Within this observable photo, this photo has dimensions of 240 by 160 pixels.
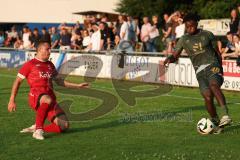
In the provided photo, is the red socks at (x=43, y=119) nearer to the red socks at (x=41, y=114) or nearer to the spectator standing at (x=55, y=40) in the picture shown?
the red socks at (x=41, y=114)

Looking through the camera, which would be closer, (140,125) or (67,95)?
(140,125)

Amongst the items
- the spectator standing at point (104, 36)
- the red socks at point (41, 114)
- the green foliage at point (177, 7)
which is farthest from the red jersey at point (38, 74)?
the green foliage at point (177, 7)

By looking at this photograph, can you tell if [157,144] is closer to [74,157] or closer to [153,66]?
[74,157]

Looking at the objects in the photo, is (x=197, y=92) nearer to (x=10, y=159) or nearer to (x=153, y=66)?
(x=153, y=66)

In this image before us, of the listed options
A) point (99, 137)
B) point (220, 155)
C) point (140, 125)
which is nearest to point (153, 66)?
point (140, 125)

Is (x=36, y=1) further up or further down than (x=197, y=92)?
further up

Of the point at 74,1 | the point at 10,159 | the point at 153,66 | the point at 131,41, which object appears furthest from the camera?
the point at 74,1

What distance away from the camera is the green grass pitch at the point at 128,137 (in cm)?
832

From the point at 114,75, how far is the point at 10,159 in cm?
1542

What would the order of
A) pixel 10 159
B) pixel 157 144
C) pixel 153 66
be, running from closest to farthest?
1. pixel 10 159
2. pixel 157 144
3. pixel 153 66

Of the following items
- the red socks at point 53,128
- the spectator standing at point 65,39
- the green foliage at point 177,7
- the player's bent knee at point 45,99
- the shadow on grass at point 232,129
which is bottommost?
the shadow on grass at point 232,129

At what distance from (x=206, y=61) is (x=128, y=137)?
79.3 inches

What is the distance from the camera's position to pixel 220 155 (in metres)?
8.24

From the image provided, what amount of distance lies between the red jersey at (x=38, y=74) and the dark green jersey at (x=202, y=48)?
2522mm
